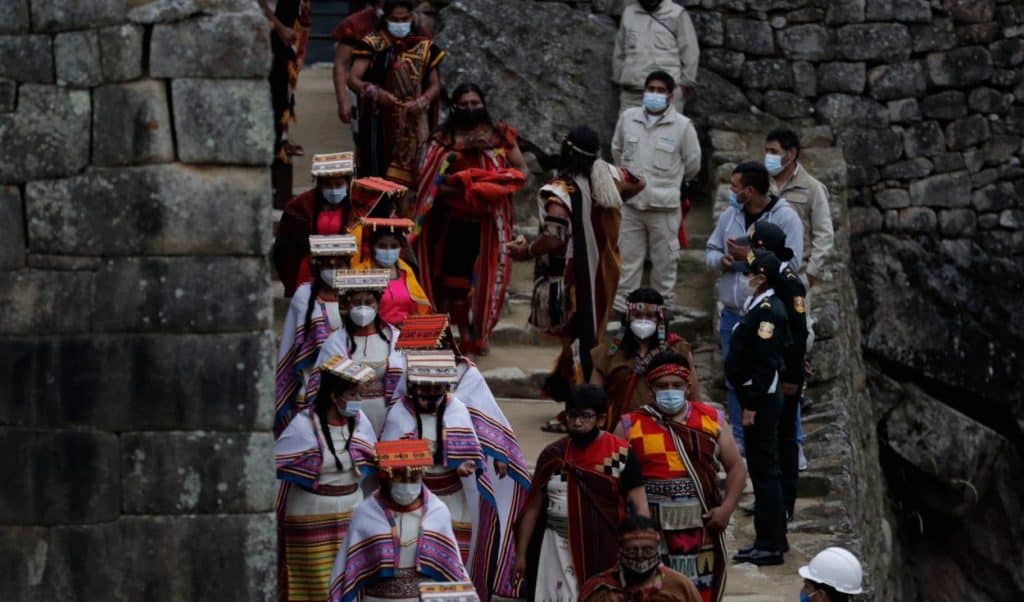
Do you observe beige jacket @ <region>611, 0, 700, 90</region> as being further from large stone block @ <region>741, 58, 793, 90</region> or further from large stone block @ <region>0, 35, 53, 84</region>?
large stone block @ <region>0, 35, 53, 84</region>

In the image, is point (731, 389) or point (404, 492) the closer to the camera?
point (404, 492)

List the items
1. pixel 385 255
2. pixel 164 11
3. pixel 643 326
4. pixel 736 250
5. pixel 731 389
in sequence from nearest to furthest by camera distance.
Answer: pixel 164 11
pixel 643 326
pixel 385 255
pixel 731 389
pixel 736 250

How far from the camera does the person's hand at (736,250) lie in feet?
35.7

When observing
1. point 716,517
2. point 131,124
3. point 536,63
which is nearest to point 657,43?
point 536,63

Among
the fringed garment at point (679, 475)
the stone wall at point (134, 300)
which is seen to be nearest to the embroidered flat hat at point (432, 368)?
the fringed garment at point (679, 475)

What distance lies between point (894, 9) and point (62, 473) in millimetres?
9367

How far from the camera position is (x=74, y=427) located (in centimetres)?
764

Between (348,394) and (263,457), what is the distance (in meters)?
1.44

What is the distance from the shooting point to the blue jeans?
10.9 metres

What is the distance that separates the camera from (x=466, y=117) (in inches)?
465

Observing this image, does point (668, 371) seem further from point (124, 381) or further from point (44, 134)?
point (44, 134)

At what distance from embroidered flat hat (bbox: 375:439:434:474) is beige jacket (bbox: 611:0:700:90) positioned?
6258 millimetres

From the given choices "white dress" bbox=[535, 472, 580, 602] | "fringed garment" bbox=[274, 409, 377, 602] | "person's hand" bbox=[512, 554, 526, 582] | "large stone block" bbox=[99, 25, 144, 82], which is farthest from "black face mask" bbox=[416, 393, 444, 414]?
"large stone block" bbox=[99, 25, 144, 82]

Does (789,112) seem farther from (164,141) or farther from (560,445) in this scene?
(164,141)
